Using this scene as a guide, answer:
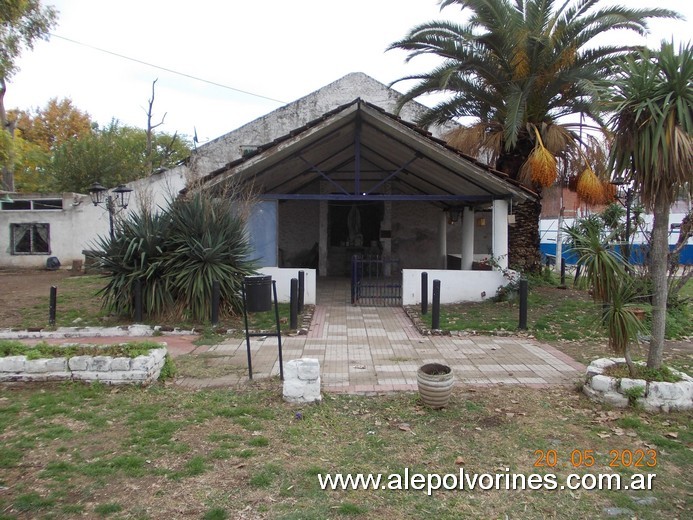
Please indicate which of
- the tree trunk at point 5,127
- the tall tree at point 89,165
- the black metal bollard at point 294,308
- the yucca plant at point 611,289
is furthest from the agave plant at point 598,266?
the tree trunk at point 5,127

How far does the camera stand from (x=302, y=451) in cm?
447

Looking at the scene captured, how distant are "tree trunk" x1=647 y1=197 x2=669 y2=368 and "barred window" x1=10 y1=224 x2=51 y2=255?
22.5 meters

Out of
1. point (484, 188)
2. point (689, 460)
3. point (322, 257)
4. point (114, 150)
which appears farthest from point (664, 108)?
point (114, 150)

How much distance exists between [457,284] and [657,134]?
284 inches

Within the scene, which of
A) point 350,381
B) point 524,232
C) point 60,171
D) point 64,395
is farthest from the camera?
point 60,171

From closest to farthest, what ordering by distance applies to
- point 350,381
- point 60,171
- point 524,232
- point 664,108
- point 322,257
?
point 664,108
point 350,381
point 524,232
point 322,257
point 60,171

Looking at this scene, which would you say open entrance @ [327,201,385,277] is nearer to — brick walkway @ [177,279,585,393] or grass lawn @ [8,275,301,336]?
grass lawn @ [8,275,301,336]

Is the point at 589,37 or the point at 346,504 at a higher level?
the point at 589,37

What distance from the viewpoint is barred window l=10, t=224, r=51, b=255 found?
2161 cm

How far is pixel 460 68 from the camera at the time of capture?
12320 millimetres

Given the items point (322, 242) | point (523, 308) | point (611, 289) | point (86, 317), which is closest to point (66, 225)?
point (322, 242)

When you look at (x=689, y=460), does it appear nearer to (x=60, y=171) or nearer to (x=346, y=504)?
(x=346, y=504)

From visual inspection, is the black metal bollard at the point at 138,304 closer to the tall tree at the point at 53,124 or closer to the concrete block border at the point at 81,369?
the concrete block border at the point at 81,369

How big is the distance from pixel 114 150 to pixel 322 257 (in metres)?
18.1
